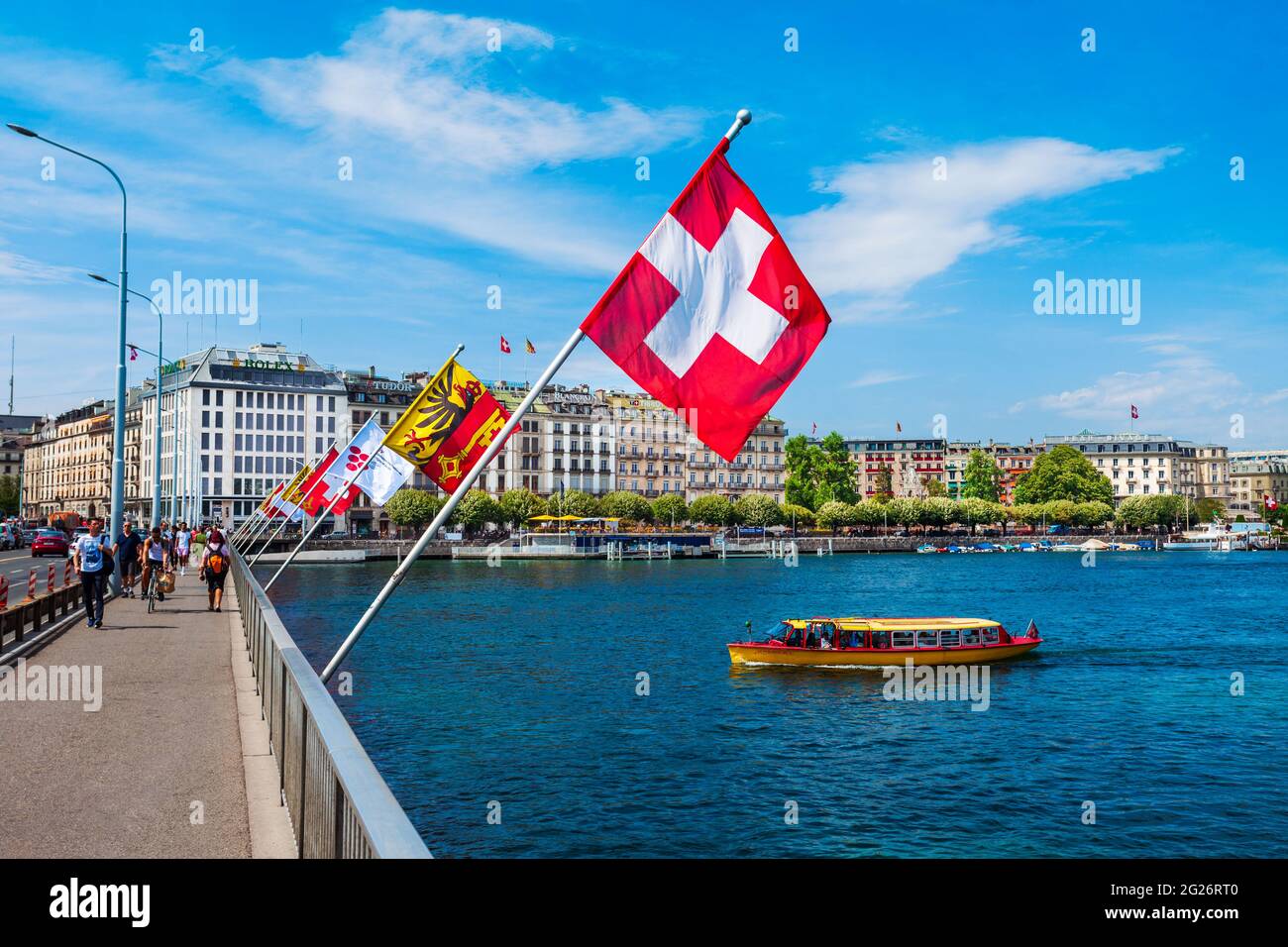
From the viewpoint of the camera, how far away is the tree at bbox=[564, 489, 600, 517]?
6570 inches

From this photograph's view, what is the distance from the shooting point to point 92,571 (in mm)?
26391

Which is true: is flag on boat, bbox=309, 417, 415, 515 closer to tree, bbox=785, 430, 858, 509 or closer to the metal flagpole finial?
the metal flagpole finial

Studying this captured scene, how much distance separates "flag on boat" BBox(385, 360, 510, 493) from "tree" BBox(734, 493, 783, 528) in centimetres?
15947

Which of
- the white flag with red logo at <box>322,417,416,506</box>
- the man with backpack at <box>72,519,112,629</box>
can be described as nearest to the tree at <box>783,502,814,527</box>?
the white flag with red logo at <box>322,417,416,506</box>

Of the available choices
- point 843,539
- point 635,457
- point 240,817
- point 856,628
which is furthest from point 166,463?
point 240,817

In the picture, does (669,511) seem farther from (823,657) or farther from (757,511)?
(823,657)

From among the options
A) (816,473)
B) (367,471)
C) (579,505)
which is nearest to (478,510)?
(579,505)

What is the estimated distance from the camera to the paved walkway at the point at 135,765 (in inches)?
402

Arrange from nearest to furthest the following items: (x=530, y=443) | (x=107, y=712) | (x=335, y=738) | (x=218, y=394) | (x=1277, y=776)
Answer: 1. (x=335, y=738)
2. (x=107, y=712)
3. (x=1277, y=776)
4. (x=218, y=394)
5. (x=530, y=443)

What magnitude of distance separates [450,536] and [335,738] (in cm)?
15498

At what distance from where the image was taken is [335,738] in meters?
7.84
